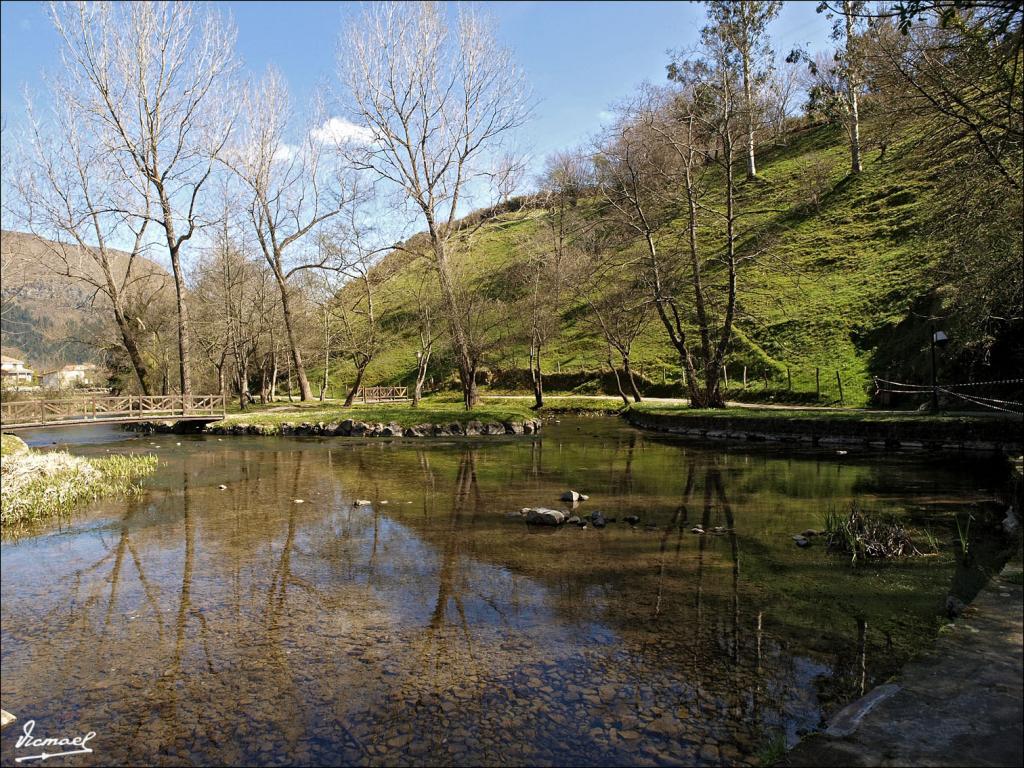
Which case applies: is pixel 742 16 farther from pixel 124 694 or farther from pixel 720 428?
pixel 124 694

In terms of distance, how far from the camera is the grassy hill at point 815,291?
1398 inches

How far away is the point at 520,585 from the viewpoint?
8.31 metres

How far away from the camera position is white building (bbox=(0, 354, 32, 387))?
4091 centimetres

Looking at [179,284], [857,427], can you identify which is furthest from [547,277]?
[857,427]

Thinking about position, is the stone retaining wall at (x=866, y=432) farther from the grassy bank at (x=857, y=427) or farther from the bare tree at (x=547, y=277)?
the bare tree at (x=547, y=277)

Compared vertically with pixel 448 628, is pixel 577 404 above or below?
above

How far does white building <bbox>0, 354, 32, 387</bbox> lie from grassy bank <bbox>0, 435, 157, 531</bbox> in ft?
95.1

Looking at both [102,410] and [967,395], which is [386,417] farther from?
[967,395]

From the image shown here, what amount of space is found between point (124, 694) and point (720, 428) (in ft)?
85.1

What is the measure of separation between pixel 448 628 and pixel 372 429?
24570 mm

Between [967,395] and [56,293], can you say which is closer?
[967,395]

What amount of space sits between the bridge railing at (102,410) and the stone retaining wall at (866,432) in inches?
943

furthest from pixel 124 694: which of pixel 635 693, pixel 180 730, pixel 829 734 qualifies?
pixel 829 734

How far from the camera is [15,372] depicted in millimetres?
44688
